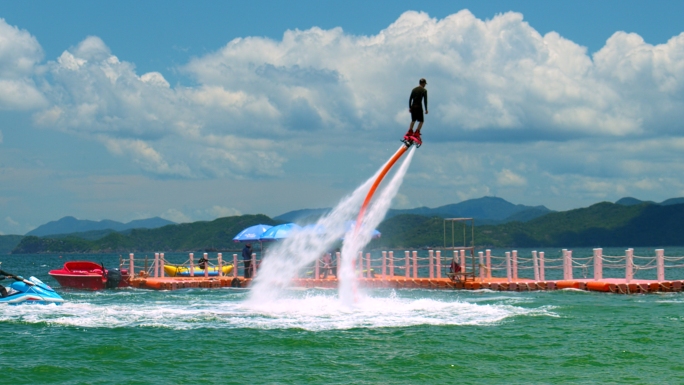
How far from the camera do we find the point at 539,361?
2000 cm

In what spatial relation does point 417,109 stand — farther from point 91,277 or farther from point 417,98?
point 91,277

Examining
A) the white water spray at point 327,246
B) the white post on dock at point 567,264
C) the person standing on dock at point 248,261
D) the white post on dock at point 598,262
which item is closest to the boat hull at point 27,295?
the white water spray at point 327,246

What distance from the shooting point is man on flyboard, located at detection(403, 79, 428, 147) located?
24016 millimetres

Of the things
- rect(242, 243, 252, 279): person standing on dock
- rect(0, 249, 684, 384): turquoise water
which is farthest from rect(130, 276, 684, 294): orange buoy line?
rect(0, 249, 684, 384): turquoise water

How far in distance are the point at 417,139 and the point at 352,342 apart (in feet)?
20.5

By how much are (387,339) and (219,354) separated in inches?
183

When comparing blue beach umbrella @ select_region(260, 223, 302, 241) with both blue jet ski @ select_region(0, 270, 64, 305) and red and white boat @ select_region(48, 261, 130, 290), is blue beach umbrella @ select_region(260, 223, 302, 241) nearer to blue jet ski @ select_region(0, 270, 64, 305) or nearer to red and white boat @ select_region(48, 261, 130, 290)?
red and white boat @ select_region(48, 261, 130, 290)

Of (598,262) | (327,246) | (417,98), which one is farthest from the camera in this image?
(598,262)

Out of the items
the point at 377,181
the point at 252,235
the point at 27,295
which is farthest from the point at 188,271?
the point at 377,181

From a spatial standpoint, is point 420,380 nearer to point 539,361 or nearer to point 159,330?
point 539,361

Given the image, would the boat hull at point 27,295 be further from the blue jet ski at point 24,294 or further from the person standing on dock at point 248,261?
the person standing on dock at point 248,261

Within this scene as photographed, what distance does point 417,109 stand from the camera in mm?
24141

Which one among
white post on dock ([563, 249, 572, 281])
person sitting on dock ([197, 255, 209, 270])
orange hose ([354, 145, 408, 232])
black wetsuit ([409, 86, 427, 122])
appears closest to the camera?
black wetsuit ([409, 86, 427, 122])

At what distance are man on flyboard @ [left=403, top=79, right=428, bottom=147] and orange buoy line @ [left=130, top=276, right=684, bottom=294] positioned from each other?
15.5m
